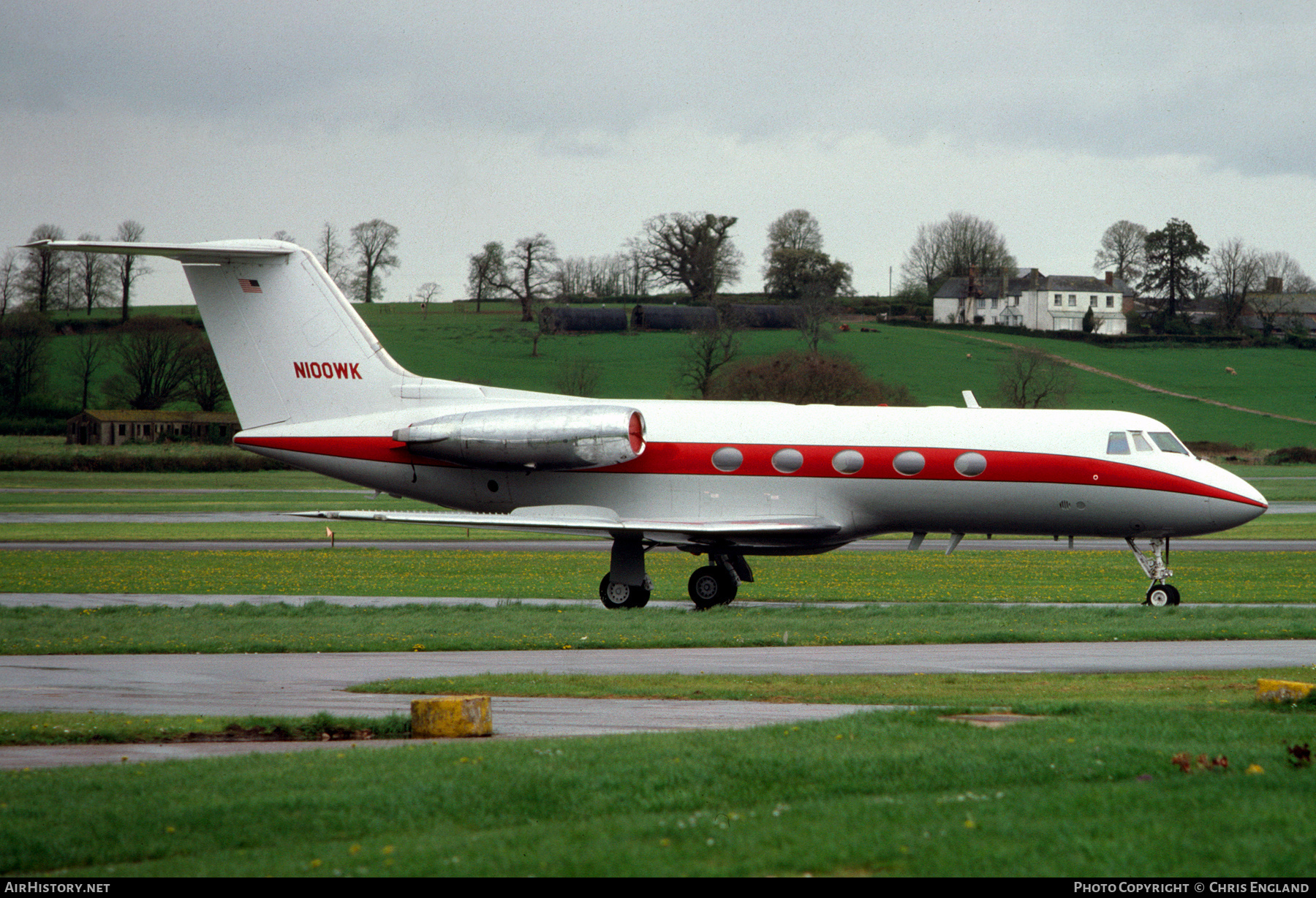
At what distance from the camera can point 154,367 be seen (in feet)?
338

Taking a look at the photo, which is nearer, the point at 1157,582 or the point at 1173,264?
the point at 1157,582

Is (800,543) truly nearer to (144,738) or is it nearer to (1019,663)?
(1019,663)

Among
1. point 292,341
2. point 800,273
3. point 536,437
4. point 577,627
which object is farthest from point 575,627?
point 800,273

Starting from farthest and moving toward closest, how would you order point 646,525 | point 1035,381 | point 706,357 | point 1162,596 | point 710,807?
point 706,357
point 1035,381
point 646,525
point 1162,596
point 710,807

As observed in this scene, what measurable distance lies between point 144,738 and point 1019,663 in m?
10.4

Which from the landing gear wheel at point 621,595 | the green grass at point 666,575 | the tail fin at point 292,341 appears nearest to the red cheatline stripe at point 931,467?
the landing gear wheel at point 621,595

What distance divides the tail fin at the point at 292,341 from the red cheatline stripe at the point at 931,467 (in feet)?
15.5

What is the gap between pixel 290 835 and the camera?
786 centimetres

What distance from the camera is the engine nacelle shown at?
80.2 feet

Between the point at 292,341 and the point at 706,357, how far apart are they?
77.9m

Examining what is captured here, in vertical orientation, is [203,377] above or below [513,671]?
above

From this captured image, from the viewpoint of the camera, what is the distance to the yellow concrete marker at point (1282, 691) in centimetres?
1212

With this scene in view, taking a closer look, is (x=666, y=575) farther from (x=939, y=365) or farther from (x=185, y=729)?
(x=939, y=365)

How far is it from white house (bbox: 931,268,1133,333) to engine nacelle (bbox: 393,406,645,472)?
13536cm
